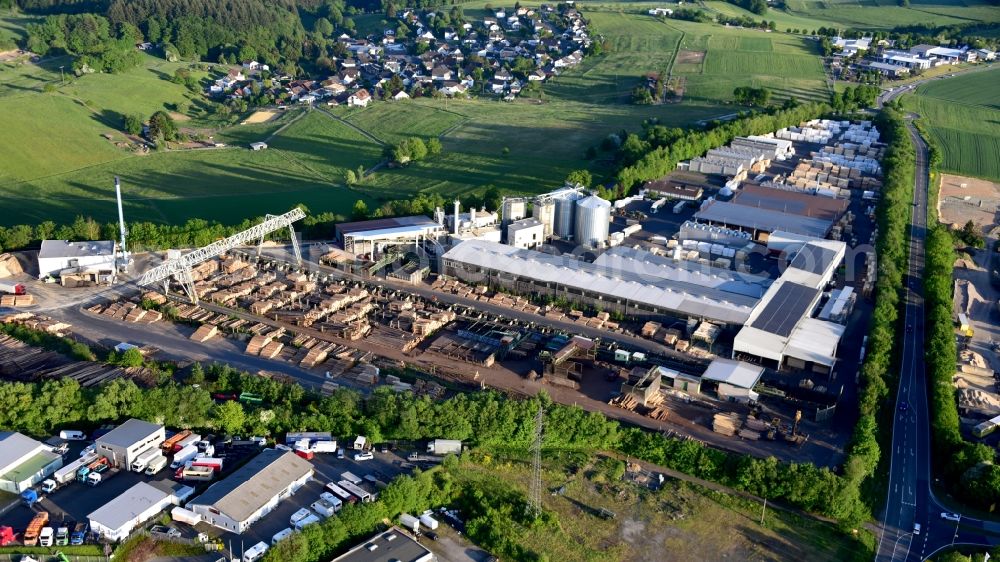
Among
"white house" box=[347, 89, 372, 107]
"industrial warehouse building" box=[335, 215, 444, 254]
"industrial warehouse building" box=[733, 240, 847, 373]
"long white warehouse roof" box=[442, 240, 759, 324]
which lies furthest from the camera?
"white house" box=[347, 89, 372, 107]

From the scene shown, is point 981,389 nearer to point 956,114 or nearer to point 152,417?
point 152,417

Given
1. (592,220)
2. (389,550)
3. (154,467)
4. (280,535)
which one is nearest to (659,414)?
(389,550)

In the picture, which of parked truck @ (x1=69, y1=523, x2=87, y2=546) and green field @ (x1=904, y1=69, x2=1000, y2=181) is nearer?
parked truck @ (x1=69, y1=523, x2=87, y2=546)

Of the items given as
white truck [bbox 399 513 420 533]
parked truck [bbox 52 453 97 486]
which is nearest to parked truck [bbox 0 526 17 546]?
parked truck [bbox 52 453 97 486]

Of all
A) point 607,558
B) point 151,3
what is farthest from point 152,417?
A: point 151,3

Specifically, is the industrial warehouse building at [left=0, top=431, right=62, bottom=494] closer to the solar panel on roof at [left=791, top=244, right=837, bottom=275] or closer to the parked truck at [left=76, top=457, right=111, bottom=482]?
Result: the parked truck at [left=76, top=457, right=111, bottom=482]

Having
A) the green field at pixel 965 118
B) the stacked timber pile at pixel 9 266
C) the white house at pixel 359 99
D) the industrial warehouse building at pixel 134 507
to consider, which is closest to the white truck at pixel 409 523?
the industrial warehouse building at pixel 134 507

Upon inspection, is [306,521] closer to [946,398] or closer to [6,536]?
[6,536]
